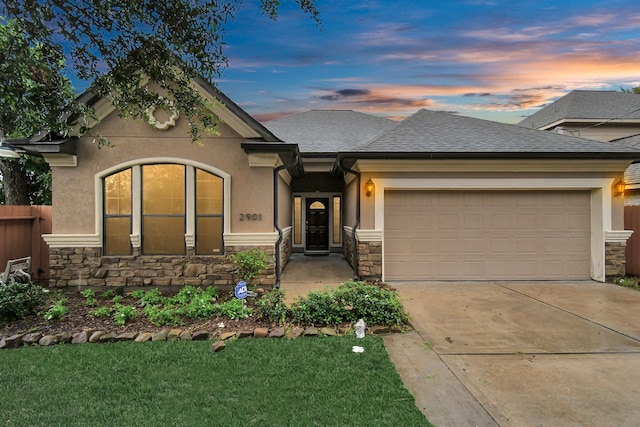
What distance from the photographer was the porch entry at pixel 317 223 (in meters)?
13.4

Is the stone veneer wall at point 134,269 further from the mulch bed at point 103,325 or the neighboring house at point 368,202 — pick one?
the mulch bed at point 103,325

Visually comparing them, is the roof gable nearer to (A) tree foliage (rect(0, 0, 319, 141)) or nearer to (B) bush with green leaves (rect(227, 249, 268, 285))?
(A) tree foliage (rect(0, 0, 319, 141))

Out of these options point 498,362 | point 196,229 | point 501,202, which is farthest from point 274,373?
point 501,202

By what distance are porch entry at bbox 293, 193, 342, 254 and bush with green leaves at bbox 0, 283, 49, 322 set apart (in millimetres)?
8526

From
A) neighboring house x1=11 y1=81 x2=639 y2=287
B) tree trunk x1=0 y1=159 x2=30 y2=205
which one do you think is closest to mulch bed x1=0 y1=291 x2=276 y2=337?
neighboring house x1=11 y1=81 x2=639 y2=287

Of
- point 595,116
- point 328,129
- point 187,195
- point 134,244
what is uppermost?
point 595,116

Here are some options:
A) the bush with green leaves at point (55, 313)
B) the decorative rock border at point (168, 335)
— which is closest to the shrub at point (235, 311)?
the decorative rock border at point (168, 335)

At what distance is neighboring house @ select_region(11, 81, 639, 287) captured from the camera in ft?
24.1

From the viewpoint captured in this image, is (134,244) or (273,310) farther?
(134,244)

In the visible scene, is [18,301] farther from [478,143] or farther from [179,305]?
[478,143]

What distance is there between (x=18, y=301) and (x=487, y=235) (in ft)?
30.9

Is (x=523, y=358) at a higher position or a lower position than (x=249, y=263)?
lower

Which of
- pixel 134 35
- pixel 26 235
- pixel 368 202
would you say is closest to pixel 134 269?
pixel 26 235

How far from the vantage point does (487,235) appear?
8.48m
